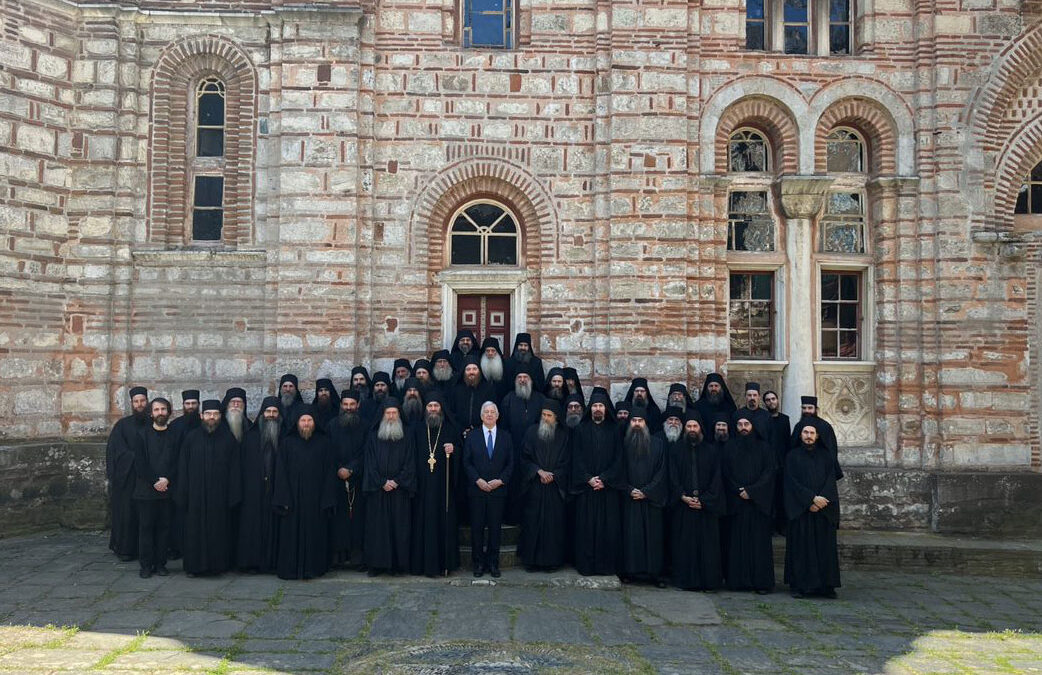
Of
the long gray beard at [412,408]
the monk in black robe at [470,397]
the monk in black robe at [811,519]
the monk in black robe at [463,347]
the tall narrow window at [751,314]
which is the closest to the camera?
the monk in black robe at [811,519]

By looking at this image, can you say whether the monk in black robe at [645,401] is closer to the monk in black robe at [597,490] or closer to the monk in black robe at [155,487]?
the monk in black robe at [597,490]

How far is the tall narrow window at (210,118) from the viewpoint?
11156 millimetres

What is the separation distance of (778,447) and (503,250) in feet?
14.4

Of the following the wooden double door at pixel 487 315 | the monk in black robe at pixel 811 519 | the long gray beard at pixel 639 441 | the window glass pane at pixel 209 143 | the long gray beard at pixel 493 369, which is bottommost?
the monk in black robe at pixel 811 519

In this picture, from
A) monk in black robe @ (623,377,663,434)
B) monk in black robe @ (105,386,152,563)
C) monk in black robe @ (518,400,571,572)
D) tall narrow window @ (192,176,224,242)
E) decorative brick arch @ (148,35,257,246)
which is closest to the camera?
monk in black robe @ (518,400,571,572)

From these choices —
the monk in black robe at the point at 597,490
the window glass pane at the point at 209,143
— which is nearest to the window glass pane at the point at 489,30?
the window glass pane at the point at 209,143

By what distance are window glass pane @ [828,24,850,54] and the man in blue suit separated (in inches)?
277

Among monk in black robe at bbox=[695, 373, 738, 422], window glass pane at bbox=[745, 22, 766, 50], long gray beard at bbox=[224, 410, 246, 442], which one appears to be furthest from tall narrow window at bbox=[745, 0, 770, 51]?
long gray beard at bbox=[224, 410, 246, 442]

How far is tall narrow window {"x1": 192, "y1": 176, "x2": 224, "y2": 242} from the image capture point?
11.1 metres

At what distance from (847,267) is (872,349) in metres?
1.14

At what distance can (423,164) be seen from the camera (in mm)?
10844

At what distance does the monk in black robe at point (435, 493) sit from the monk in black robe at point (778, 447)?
11.3ft

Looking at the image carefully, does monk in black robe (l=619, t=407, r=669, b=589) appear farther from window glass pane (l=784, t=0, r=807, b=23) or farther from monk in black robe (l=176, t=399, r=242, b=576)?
window glass pane (l=784, t=0, r=807, b=23)

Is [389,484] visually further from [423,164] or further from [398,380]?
[423,164]
